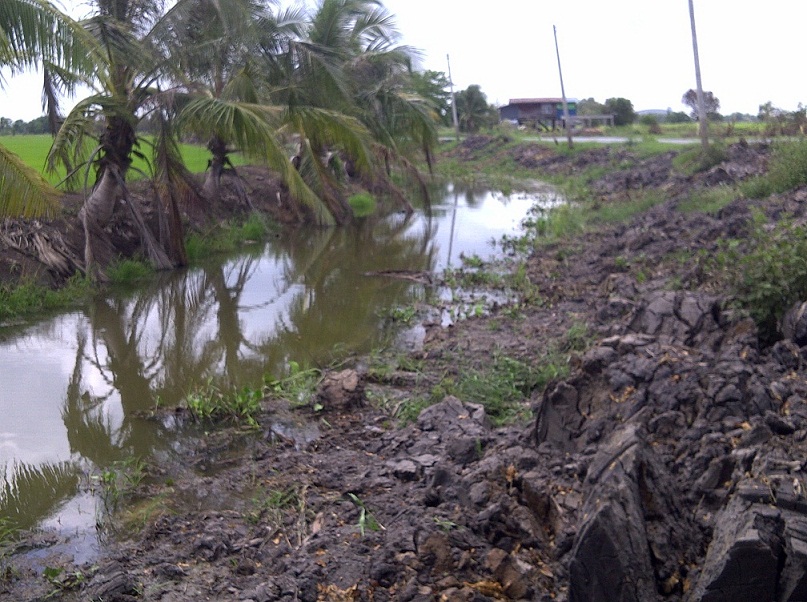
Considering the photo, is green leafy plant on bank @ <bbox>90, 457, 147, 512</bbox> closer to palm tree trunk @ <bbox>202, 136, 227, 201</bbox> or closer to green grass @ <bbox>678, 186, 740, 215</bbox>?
green grass @ <bbox>678, 186, 740, 215</bbox>

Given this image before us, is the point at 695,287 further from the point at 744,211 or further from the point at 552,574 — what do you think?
the point at 552,574

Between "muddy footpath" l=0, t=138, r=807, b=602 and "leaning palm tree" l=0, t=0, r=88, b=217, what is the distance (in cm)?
348

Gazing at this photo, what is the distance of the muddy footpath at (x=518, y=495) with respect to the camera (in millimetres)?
3762

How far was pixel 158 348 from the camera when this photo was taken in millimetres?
9953

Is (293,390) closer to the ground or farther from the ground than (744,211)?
closer to the ground

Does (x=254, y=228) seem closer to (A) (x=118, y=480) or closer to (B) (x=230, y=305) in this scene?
(B) (x=230, y=305)

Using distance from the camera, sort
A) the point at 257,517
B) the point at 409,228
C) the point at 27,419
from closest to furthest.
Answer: the point at 257,517 < the point at 27,419 < the point at 409,228

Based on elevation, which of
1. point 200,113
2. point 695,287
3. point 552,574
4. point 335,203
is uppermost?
point 200,113

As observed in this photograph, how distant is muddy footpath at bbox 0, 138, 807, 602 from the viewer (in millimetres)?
3762

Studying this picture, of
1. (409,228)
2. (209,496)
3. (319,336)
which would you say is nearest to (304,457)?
(209,496)

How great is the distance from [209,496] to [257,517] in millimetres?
641

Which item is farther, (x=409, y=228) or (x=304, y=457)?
(x=409, y=228)

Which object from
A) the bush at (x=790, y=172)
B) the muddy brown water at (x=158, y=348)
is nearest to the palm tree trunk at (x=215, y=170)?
the muddy brown water at (x=158, y=348)

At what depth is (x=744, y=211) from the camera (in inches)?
475
